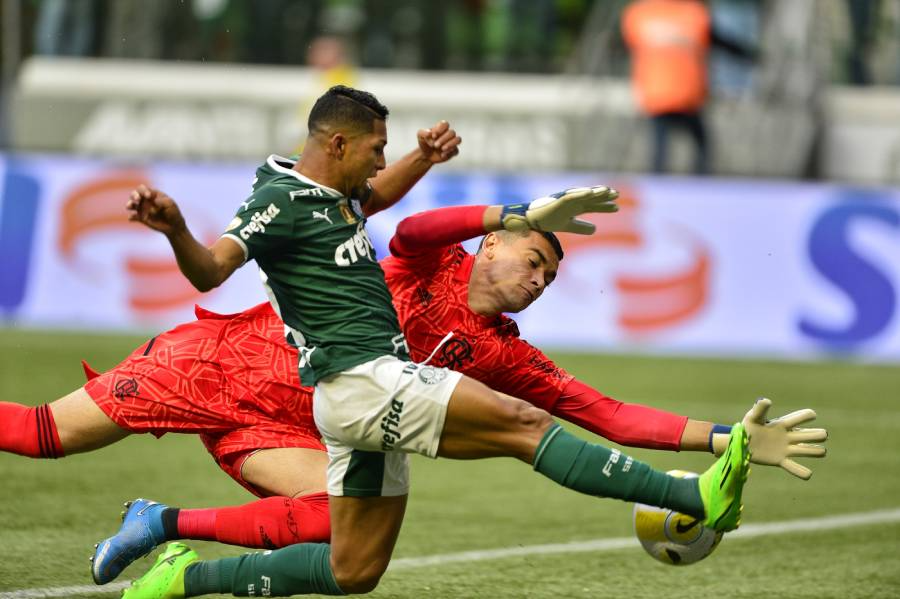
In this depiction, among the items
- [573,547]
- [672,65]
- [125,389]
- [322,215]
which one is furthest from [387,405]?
[672,65]

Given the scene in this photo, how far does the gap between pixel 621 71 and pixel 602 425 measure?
12953 mm

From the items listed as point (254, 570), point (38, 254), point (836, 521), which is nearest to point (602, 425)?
point (254, 570)

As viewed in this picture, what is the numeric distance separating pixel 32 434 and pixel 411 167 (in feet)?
5.16

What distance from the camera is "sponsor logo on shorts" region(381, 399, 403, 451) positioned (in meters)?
4.23

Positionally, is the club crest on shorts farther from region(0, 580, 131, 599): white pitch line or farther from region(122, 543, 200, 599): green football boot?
region(0, 580, 131, 599): white pitch line

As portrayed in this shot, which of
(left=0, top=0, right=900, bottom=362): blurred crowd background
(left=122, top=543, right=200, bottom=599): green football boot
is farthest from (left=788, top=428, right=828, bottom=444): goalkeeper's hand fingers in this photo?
(left=0, top=0, right=900, bottom=362): blurred crowd background

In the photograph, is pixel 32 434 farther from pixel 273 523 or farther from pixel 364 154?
pixel 364 154

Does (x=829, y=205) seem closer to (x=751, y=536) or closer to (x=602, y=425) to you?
(x=751, y=536)

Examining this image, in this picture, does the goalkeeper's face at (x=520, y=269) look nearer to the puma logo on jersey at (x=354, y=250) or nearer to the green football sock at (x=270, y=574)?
the puma logo on jersey at (x=354, y=250)

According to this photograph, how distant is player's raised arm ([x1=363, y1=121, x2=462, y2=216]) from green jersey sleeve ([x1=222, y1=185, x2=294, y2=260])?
784 millimetres

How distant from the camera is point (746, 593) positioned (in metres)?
5.62

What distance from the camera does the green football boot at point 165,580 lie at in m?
4.75

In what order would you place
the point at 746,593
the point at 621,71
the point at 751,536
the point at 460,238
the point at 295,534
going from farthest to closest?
the point at 621,71 < the point at 751,536 < the point at 746,593 < the point at 295,534 < the point at 460,238

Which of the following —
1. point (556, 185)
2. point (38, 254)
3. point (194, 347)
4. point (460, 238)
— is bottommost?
point (38, 254)
